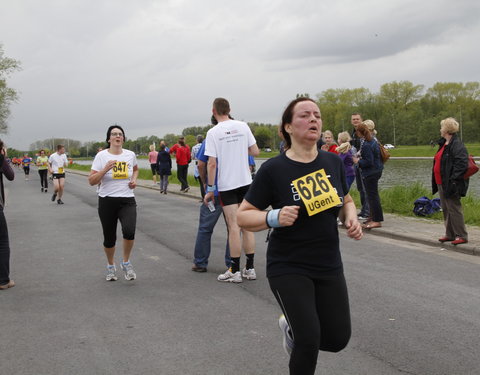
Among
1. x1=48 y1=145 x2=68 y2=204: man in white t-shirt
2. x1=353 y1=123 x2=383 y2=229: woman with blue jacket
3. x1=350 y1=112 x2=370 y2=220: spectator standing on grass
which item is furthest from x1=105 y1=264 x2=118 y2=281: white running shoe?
x1=48 y1=145 x2=68 y2=204: man in white t-shirt

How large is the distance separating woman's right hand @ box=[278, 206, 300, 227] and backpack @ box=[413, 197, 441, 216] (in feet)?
29.1

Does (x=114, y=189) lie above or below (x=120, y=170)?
below

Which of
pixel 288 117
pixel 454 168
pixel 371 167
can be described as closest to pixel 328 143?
pixel 371 167

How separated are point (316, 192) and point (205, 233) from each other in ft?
12.2

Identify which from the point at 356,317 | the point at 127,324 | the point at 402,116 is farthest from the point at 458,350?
the point at 402,116

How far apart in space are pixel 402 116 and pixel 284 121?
96726mm

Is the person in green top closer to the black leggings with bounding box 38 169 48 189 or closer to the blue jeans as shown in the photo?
the black leggings with bounding box 38 169 48 189

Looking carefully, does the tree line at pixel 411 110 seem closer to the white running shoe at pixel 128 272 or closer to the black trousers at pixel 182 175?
the black trousers at pixel 182 175

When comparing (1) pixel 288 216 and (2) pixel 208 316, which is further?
(2) pixel 208 316

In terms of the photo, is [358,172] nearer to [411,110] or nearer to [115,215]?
[115,215]

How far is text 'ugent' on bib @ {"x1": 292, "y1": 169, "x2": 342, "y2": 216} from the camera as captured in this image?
2.85 meters

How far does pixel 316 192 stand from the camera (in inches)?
113

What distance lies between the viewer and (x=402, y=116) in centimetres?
9450

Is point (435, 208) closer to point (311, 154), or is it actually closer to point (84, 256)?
point (84, 256)
